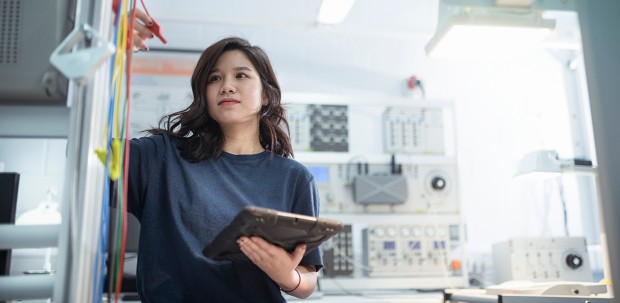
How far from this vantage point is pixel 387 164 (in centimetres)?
307

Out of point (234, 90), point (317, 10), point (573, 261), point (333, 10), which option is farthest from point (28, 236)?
point (317, 10)

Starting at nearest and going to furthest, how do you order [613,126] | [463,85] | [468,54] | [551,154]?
[613,126] → [468,54] → [551,154] → [463,85]

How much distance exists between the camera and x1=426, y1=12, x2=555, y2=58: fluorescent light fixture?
65.3 inches

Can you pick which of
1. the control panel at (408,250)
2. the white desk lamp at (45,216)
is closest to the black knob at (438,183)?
the control panel at (408,250)

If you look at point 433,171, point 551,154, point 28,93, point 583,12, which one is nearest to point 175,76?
point 433,171

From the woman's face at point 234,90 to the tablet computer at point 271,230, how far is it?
0.41 m

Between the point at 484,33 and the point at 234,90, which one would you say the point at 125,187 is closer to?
the point at 234,90

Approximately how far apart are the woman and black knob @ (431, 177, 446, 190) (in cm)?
166

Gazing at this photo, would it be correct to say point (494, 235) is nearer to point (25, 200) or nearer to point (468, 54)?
point (468, 54)

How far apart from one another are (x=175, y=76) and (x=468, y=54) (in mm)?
2100

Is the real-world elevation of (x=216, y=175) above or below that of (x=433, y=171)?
below

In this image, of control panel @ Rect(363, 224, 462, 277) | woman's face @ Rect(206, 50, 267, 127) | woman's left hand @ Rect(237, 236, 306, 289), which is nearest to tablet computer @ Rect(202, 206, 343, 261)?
woman's left hand @ Rect(237, 236, 306, 289)

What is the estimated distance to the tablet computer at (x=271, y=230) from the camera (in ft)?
2.97

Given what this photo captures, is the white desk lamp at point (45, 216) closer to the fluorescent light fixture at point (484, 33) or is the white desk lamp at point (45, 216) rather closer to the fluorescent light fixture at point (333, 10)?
the fluorescent light fixture at point (333, 10)
